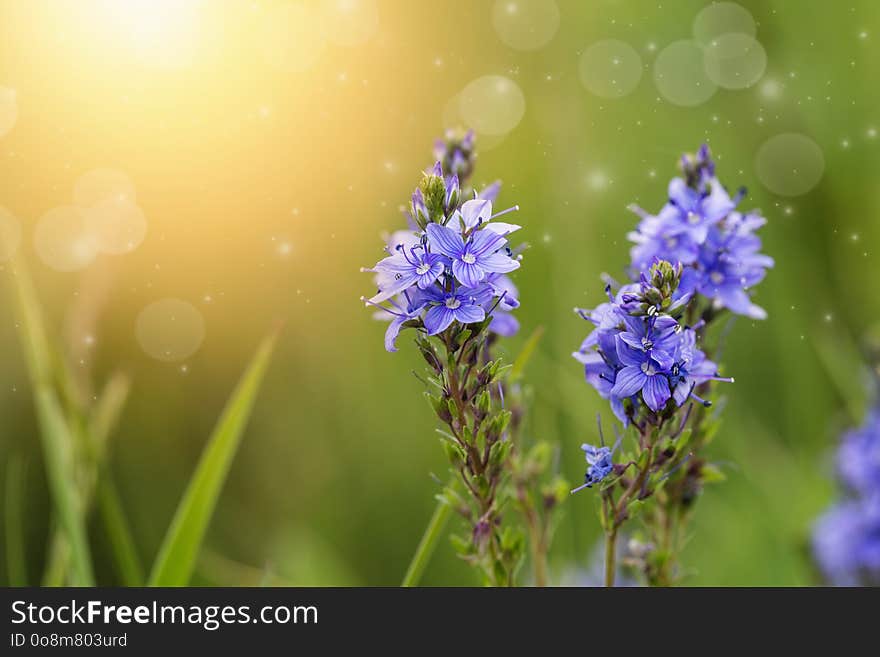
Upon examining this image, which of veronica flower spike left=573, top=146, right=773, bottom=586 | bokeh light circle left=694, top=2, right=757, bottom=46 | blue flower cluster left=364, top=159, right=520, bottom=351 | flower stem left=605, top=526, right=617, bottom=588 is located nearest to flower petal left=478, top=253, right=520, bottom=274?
blue flower cluster left=364, top=159, right=520, bottom=351

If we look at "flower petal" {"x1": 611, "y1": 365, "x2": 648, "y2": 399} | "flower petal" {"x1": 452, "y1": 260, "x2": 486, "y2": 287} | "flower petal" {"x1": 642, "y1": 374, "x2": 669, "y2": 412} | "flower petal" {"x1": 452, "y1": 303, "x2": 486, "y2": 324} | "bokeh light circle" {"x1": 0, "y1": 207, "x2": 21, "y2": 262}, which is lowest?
"flower petal" {"x1": 642, "y1": 374, "x2": 669, "y2": 412}

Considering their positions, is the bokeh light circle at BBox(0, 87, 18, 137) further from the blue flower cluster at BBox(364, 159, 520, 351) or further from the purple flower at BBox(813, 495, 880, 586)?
the purple flower at BBox(813, 495, 880, 586)

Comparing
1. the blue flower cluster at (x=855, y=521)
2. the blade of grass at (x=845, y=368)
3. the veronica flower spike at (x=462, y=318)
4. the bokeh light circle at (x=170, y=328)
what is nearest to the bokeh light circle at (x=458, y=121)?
the bokeh light circle at (x=170, y=328)

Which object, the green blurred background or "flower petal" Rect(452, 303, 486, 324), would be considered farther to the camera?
the green blurred background

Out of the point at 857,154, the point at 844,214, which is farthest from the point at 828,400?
the point at 857,154

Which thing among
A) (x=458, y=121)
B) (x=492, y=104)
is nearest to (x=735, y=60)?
(x=492, y=104)

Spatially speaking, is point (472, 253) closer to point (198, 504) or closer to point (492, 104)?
point (198, 504)

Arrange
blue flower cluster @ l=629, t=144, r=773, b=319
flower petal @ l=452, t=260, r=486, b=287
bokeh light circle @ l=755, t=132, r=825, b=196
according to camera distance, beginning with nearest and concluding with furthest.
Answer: flower petal @ l=452, t=260, r=486, b=287 → blue flower cluster @ l=629, t=144, r=773, b=319 → bokeh light circle @ l=755, t=132, r=825, b=196
